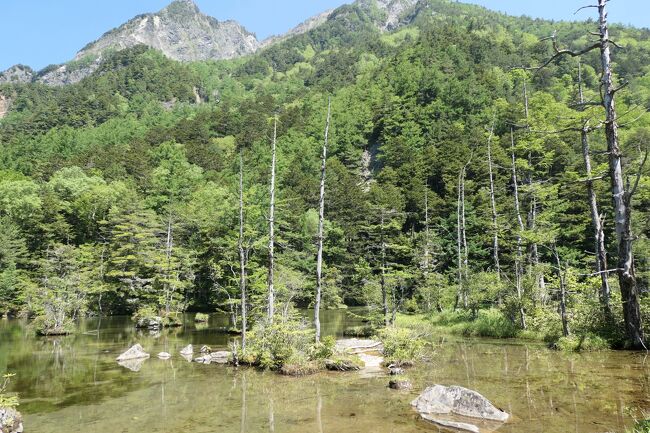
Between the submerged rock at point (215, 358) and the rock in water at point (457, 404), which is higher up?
the rock in water at point (457, 404)

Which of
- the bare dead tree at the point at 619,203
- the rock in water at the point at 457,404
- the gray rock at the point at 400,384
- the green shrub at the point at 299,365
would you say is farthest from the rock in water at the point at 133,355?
the bare dead tree at the point at 619,203

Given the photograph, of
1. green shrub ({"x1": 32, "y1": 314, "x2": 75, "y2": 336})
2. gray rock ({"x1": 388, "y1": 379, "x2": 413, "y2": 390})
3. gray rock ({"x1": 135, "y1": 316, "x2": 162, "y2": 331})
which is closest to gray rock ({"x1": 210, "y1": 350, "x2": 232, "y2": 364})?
gray rock ({"x1": 388, "y1": 379, "x2": 413, "y2": 390})

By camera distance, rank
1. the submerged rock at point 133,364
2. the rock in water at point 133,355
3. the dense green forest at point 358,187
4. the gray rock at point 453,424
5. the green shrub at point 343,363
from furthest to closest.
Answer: the dense green forest at point 358,187 < the rock in water at point 133,355 < the submerged rock at point 133,364 < the green shrub at point 343,363 < the gray rock at point 453,424

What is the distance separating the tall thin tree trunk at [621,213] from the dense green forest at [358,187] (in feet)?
0.95

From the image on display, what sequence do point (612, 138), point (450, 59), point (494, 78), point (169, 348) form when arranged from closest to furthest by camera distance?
point (612, 138) → point (169, 348) → point (494, 78) → point (450, 59)

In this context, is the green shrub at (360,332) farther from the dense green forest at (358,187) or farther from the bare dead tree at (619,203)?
the bare dead tree at (619,203)

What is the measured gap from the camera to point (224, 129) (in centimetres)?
10806

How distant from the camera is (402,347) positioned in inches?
650

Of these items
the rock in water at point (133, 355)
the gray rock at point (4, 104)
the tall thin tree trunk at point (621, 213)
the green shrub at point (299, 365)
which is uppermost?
the gray rock at point (4, 104)

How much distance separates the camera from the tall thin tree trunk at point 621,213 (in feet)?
27.2

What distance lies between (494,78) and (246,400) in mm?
84803

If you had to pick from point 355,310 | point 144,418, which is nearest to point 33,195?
point 355,310

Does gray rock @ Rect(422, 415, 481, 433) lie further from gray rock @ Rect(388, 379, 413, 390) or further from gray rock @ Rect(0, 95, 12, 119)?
gray rock @ Rect(0, 95, 12, 119)

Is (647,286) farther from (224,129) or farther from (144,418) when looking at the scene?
(224,129)
